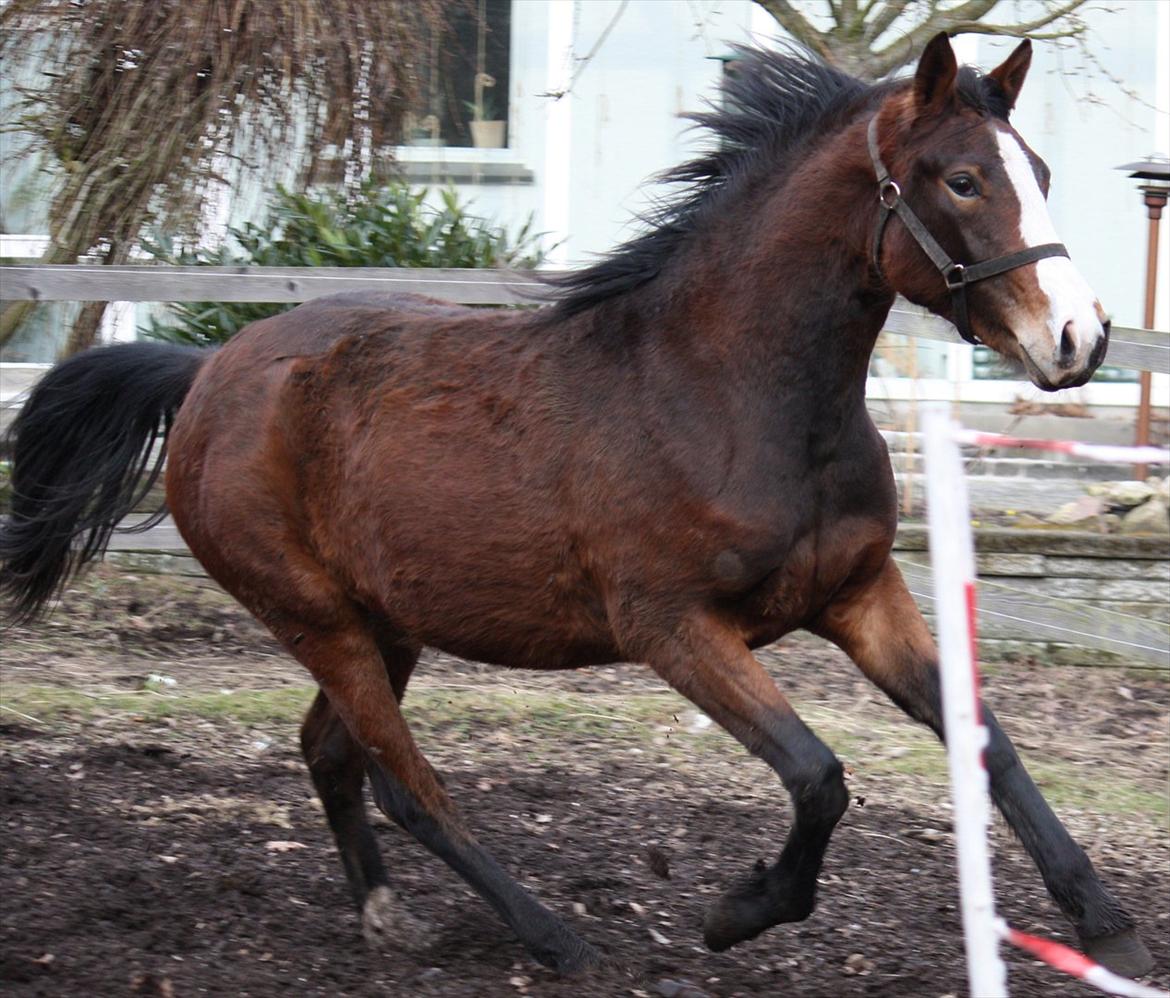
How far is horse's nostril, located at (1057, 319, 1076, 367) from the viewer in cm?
301

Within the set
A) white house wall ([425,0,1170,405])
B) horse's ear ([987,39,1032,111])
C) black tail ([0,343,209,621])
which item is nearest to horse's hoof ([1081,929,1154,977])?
horse's ear ([987,39,1032,111])

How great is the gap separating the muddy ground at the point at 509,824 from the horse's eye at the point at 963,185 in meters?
1.79

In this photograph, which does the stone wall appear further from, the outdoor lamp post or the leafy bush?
the leafy bush

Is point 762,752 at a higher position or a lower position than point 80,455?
lower

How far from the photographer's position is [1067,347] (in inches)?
119

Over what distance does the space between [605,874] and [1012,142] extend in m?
2.30

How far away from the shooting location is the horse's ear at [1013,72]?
3.41 metres

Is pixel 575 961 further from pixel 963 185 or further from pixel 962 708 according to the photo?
pixel 963 185

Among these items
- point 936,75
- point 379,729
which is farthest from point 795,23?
point 379,729

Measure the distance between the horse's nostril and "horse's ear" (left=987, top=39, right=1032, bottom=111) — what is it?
641 mm

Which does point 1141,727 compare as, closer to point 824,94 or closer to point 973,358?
point 824,94

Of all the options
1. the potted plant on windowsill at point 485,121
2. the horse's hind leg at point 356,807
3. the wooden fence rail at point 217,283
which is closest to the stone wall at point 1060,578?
the wooden fence rail at point 217,283

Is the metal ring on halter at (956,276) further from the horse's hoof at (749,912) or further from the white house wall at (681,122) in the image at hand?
the white house wall at (681,122)

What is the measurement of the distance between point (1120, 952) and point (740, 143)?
6.60 ft
